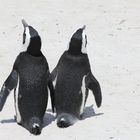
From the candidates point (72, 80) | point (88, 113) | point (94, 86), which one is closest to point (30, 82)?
point (72, 80)

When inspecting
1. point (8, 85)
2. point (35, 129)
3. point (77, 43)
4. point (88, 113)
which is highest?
point (77, 43)

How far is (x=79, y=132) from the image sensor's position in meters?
5.91

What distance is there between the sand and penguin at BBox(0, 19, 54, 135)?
6.2 inches

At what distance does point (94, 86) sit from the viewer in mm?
6133

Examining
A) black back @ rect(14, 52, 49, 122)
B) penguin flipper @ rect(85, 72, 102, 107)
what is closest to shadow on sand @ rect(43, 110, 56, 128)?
black back @ rect(14, 52, 49, 122)

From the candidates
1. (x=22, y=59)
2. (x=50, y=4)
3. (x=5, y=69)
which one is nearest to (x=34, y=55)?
(x=22, y=59)

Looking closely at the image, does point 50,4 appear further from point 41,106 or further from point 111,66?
point 41,106

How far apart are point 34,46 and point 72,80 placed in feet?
1.62

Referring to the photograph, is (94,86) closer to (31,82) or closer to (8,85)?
(31,82)

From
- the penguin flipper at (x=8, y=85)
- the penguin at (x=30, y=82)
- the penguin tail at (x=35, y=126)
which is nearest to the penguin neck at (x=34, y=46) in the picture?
the penguin at (x=30, y=82)

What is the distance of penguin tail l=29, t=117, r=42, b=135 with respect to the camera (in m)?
5.79

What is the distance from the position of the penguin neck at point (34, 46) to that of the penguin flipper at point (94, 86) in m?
0.54

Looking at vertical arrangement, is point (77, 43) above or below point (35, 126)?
above

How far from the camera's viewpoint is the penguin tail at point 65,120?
5.96m
